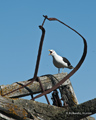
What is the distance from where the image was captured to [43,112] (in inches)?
153

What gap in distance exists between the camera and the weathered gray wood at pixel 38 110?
3537 millimetres

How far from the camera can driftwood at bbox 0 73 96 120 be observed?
355 centimetres

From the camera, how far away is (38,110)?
388cm

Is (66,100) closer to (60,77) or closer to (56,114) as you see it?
(60,77)

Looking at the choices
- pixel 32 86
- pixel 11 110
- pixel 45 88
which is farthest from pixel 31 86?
pixel 11 110

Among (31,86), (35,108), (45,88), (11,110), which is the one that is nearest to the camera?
(11,110)

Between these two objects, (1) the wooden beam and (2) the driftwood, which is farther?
(1) the wooden beam

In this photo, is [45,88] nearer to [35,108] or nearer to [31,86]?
[31,86]

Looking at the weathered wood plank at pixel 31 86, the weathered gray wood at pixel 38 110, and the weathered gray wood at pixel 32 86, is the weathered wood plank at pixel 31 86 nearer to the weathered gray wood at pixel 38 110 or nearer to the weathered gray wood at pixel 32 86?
the weathered gray wood at pixel 32 86

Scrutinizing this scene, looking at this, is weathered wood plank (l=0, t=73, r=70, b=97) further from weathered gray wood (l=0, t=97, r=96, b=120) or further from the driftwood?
weathered gray wood (l=0, t=97, r=96, b=120)

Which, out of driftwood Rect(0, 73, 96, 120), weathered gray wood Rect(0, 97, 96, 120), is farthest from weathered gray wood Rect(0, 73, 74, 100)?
weathered gray wood Rect(0, 97, 96, 120)

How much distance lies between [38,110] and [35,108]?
6 centimetres

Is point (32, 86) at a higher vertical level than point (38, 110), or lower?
higher

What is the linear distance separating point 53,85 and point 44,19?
1095 millimetres
